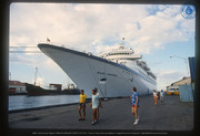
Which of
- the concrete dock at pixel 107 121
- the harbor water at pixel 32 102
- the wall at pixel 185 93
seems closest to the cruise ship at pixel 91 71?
the harbor water at pixel 32 102

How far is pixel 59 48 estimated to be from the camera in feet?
45.6

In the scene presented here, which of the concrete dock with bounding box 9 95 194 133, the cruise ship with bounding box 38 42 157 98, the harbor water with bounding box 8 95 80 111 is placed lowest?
the harbor water with bounding box 8 95 80 111

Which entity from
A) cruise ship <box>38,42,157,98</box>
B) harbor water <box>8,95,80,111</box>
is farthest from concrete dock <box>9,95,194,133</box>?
cruise ship <box>38,42,157,98</box>

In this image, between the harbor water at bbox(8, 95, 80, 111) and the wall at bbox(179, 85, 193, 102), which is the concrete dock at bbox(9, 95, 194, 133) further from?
the wall at bbox(179, 85, 193, 102)

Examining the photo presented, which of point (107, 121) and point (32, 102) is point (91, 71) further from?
point (32, 102)

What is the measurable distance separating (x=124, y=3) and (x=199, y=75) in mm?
2565

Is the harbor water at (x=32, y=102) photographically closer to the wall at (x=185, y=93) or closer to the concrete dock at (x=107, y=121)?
the concrete dock at (x=107, y=121)

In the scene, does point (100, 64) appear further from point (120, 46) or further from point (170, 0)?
point (120, 46)

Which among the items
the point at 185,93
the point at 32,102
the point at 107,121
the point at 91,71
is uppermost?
the point at 91,71

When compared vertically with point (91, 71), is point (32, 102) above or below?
below

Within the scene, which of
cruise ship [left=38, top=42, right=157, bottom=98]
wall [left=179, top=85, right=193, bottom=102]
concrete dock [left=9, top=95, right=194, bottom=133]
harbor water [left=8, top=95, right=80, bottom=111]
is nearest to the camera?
concrete dock [left=9, top=95, right=194, bottom=133]

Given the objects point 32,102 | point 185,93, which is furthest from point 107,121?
point 32,102

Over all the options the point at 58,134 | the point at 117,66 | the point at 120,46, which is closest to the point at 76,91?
the point at 120,46

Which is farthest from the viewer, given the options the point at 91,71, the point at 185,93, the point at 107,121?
the point at 91,71
